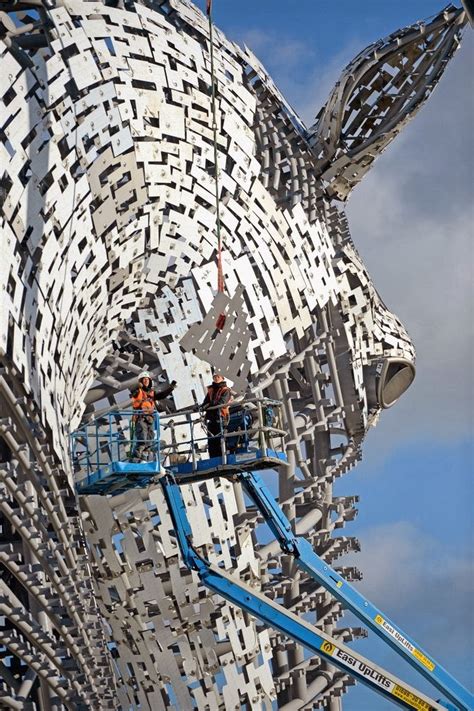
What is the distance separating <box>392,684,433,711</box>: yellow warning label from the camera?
24312 mm

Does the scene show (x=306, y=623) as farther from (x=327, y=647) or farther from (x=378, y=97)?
(x=378, y=97)

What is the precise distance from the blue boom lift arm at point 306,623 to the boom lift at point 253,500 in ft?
0.05

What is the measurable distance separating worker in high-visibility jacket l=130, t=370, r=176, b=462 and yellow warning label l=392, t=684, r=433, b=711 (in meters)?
5.81

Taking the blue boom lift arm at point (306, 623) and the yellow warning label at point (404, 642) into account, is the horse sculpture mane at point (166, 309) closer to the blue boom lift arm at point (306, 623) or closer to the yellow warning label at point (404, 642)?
the blue boom lift arm at point (306, 623)

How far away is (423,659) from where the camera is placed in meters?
25.9

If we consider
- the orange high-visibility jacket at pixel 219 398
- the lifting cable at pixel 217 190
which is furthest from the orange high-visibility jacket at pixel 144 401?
the lifting cable at pixel 217 190

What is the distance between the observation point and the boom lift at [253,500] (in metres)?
22.3

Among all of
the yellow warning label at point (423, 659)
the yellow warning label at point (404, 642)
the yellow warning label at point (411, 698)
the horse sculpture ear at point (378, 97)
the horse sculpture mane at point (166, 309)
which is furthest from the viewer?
the horse sculpture ear at point (378, 97)

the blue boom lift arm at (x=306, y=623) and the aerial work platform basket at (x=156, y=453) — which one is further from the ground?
the aerial work platform basket at (x=156, y=453)

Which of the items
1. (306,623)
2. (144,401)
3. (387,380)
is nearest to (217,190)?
(144,401)

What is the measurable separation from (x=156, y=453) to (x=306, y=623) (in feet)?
12.6

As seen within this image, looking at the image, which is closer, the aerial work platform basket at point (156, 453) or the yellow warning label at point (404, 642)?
the aerial work platform basket at point (156, 453)

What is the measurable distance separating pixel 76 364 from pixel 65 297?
1.82 m

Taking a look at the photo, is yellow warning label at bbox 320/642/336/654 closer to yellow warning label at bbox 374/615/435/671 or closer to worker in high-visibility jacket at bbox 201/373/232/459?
yellow warning label at bbox 374/615/435/671
